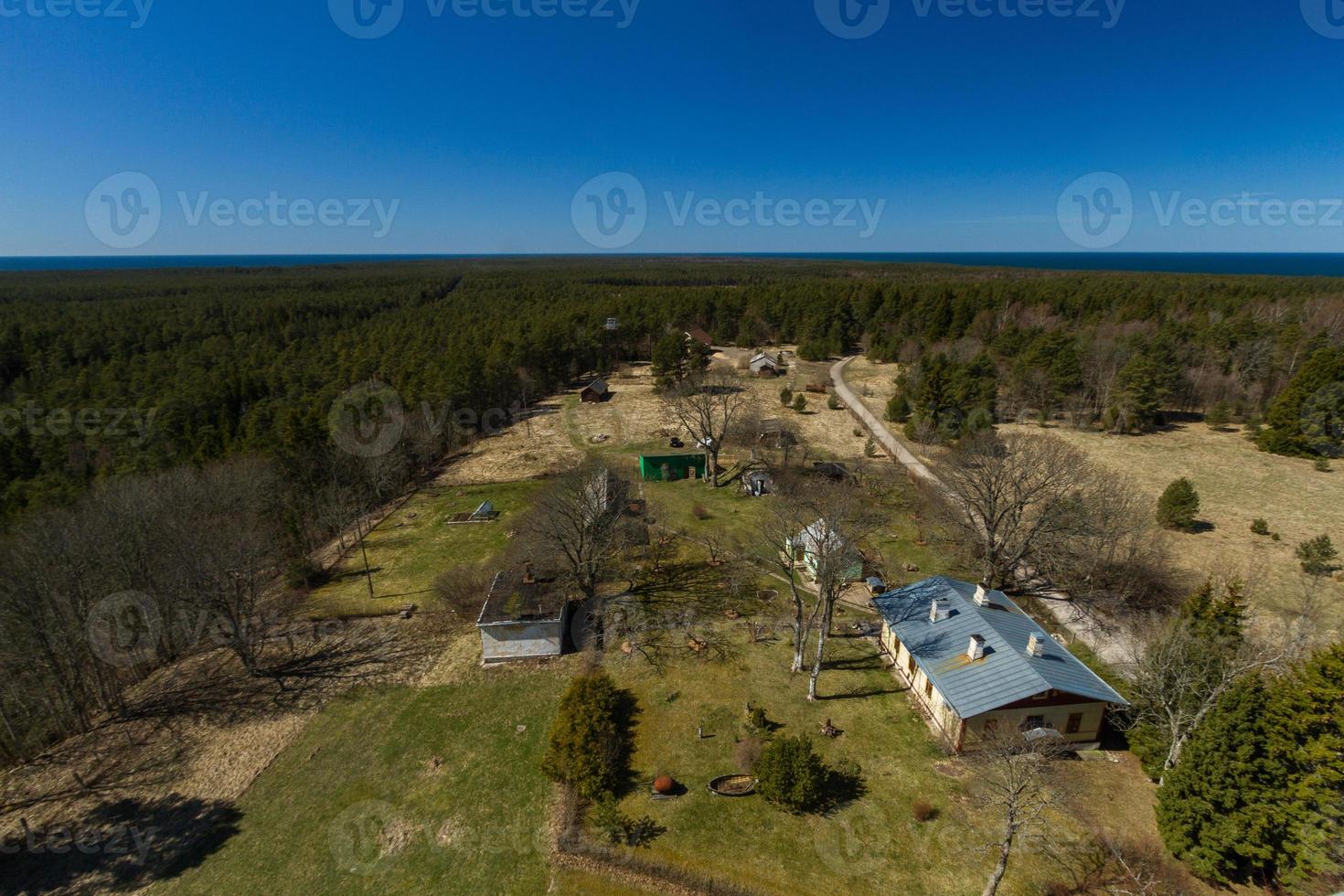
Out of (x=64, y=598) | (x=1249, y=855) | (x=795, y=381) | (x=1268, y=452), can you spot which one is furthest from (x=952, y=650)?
(x=795, y=381)

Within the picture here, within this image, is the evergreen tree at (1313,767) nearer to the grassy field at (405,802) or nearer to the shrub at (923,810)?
the shrub at (923,810)

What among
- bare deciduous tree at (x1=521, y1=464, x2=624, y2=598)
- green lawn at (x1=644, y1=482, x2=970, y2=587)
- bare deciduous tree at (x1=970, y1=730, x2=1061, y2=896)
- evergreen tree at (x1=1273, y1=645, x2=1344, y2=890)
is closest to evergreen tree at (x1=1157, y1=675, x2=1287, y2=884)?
evergreen tree at (x1=1273, y1=645, x2=1344, y2=890)

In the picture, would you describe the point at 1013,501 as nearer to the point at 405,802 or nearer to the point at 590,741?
the point at 590,741

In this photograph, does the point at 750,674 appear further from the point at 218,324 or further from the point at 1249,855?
the point at 218,324

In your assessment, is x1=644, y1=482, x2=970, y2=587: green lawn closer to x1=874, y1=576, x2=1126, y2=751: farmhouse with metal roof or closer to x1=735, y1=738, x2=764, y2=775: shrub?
x1=874, y1=576, x2=1126, y2=751: farmhouse with metal roof

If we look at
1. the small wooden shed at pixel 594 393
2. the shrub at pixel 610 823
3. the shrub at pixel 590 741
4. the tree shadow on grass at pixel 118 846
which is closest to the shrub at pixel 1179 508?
the shrub at pixel 590 741

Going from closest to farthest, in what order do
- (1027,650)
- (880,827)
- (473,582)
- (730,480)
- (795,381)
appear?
(880,827) → (1027,650) → (473,582) → (730,480) → (795,381)
